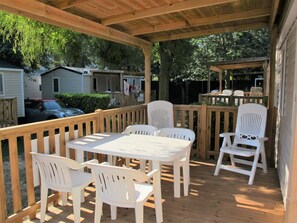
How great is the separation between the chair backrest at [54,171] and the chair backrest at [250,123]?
9.11 feet

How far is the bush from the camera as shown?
13.2m

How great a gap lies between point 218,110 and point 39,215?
321 centimetres

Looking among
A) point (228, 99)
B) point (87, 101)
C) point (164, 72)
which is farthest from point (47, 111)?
point (228, 99)

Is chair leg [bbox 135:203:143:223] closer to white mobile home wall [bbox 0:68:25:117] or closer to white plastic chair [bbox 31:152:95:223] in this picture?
white plastic chair [bbox 31:152:95:223]

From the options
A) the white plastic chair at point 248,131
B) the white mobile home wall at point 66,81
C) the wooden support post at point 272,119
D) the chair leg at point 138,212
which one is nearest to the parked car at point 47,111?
the white mobile home wall at point 66,81

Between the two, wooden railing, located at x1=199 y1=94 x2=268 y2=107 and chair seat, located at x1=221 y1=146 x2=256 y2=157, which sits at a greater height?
wooden railing, located at x1=199 y1=94 x2=268 y2=107

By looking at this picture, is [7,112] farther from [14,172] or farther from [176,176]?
[176,176]

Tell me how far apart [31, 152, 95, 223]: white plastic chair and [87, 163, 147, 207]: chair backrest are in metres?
0.28

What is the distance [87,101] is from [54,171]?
11202 millimetres

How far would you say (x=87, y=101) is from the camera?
13.4m

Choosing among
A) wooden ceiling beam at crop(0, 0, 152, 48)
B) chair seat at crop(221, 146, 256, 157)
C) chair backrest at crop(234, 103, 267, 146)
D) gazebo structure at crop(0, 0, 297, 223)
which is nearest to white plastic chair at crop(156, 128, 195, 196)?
gazebo structure at crop(0, 0, 297, 223)

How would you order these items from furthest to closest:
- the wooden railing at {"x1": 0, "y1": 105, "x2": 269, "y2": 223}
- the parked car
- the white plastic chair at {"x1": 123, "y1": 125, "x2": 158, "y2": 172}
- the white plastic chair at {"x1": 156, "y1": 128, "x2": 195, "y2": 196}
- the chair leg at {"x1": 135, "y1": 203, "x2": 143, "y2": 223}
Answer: the parked car < the white plastic chair at {"x1": 123, "y1": 125, "x2": 158, "y2": 172} < the white plastic chair at {"x1": 156, "y1": 128, "x2": 195, "y2": 196} < the wooden railing at {"x1": 0, "y1": 105, "x2": 269, "y2": 223} < the chair leg at {"x1": 135, "y1": 203, "x2": 143, "y2": 223}

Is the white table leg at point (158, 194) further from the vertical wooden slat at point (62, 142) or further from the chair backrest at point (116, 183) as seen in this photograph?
the vertical wooden slat at point (62, 142)

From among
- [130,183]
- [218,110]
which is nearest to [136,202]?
[130,183]
